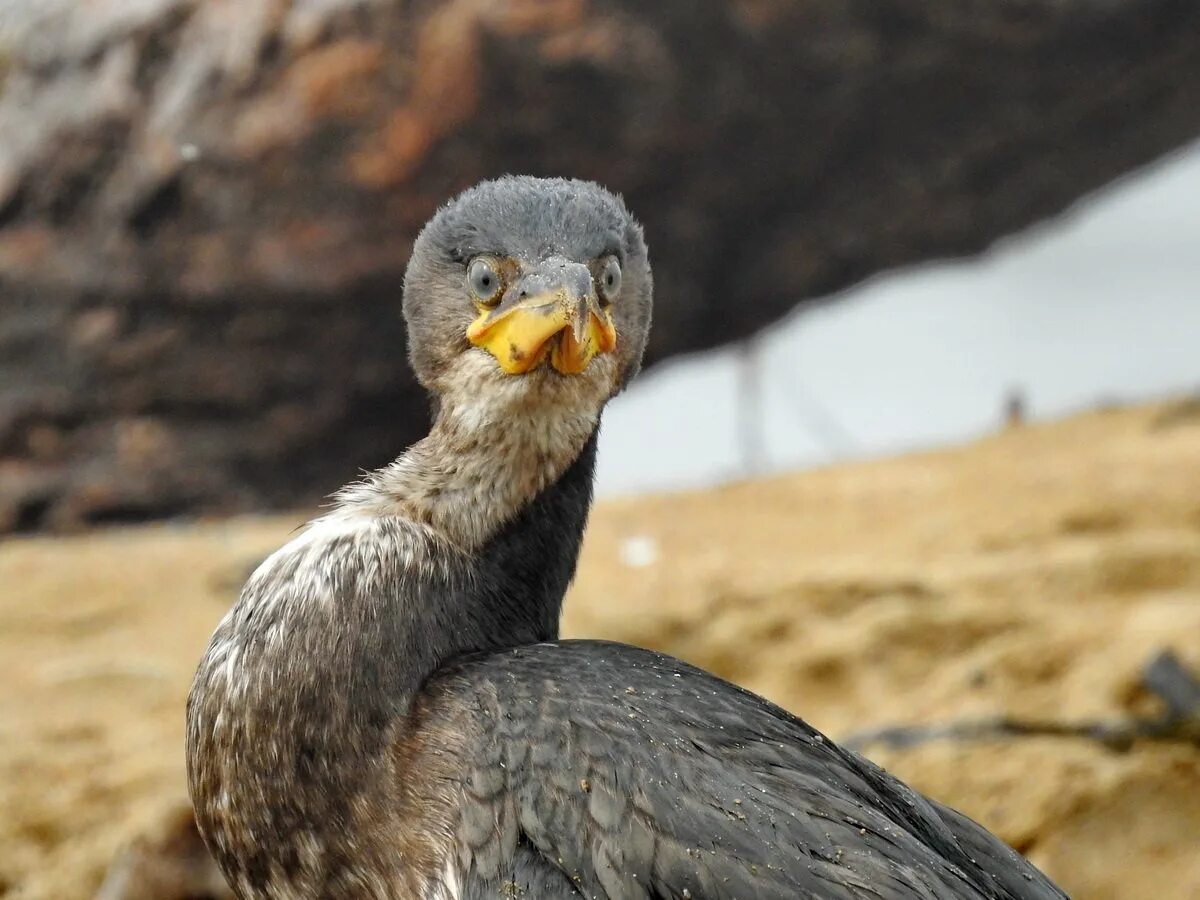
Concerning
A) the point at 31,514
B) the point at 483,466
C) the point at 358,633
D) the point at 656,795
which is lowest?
the point at 656,795

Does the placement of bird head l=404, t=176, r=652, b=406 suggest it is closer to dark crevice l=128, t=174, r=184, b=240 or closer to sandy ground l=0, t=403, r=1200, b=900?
sandy ground l=0, t=403, r=1200, b=900

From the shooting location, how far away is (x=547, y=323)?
5.87 ft

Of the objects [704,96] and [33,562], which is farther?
[704,96]

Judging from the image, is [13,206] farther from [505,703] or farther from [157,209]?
[505,703]

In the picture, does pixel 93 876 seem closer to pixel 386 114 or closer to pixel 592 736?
pixel 592 736

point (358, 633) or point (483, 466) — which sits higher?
point (483, 466)

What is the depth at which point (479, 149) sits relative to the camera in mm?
5422

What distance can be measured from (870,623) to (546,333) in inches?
79.7

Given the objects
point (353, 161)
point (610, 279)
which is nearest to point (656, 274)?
point (353, 161)

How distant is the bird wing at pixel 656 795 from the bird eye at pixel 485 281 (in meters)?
0.45

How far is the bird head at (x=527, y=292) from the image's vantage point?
183cm

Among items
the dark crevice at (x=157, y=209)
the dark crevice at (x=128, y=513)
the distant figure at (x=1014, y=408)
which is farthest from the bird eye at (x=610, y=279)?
the dark crevice at (x=128, y=513)

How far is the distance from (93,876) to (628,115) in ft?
11.7

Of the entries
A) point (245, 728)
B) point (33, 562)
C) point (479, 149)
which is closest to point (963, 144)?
point (479, 149)
